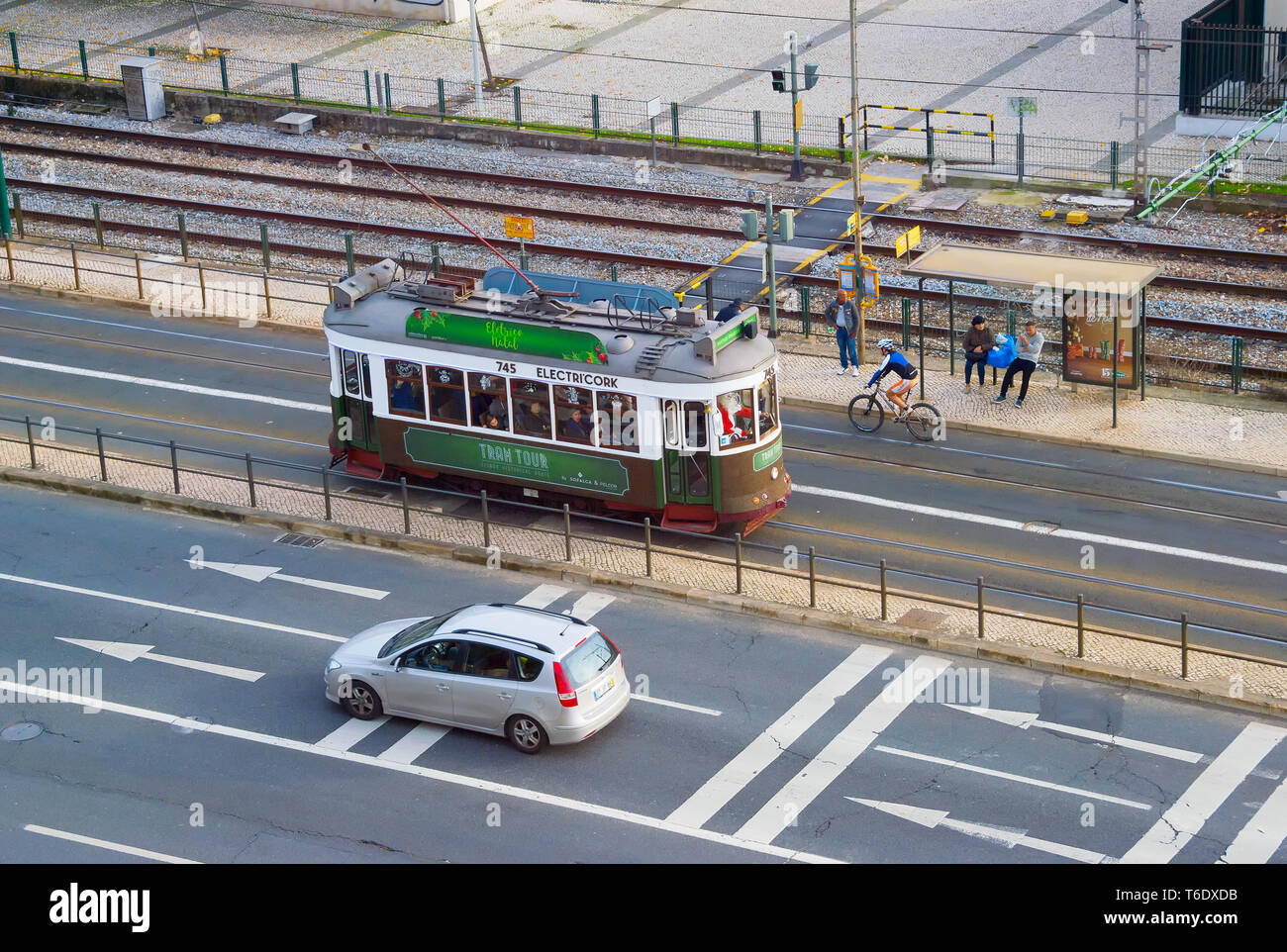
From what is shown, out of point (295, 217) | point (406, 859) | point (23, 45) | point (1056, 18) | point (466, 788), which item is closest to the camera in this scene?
point (406, 859)

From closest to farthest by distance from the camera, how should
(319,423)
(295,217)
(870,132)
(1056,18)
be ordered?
1. (319,423)
2. (295,217)
3. (870,132)
4. (1056,18)

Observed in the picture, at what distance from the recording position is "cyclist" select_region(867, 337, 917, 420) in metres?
30.4

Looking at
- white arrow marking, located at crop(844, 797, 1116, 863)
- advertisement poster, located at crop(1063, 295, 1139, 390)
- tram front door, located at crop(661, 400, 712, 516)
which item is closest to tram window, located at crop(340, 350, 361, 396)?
tram front door, located at crop(661, 400, 712, 516)

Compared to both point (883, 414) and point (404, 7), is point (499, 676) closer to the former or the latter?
point (883, 414)

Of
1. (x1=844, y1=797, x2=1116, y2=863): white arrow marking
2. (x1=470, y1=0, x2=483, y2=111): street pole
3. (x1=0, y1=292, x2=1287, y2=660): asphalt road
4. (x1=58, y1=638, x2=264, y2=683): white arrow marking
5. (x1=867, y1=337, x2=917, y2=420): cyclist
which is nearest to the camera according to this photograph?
(x1=844, y1=797, x2=1116, y2=863): white arrow marking

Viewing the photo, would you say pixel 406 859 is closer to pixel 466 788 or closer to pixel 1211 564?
pixel 466 788

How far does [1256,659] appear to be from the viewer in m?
22.5

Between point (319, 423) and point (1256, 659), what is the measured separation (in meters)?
16.4

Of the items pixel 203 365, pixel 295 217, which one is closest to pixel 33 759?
pixel 203 365

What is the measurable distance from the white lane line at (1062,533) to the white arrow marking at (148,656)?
9.54 meters

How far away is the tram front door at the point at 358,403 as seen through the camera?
28.7 m

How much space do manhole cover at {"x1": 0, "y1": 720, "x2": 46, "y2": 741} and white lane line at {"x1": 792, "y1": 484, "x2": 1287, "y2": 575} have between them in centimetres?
1210

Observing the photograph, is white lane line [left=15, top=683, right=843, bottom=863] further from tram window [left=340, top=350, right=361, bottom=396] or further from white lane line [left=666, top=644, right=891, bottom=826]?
tram window [left=340, top=350, right=361, bottom=396]

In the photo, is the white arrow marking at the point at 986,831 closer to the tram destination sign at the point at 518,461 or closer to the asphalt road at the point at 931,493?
the asphalt road at the point at 931,493
